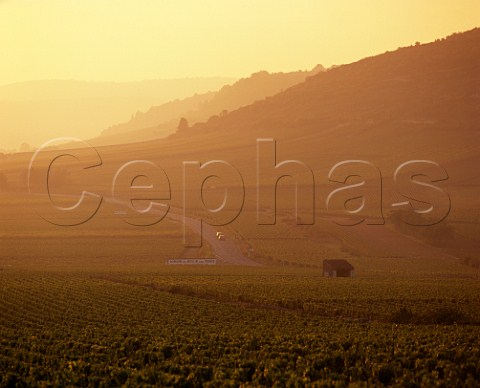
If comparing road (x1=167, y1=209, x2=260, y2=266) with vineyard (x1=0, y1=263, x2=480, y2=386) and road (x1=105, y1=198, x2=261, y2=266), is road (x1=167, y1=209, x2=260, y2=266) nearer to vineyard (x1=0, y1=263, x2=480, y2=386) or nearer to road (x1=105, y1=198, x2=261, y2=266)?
road (x1=105, y1=198, x2=261, y2=266)

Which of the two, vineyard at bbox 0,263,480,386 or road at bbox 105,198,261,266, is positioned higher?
vineyard at bbox 0,263,480,386

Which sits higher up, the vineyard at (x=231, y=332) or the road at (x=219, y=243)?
the vineyard at (x=231, y=332)

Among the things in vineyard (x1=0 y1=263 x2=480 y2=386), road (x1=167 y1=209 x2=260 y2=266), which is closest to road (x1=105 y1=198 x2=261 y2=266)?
road (x1=167 y1=209 x2=260 y2=266)

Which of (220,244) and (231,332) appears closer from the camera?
(231,332)

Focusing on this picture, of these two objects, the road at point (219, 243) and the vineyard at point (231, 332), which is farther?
the road at point (219, 243)

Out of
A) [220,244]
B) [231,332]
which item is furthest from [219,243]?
[231,332]

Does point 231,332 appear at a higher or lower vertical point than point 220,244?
higher

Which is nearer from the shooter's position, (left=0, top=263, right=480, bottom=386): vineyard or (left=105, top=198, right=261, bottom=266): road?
(left=0, top=263, right=480, bottom=386): vineyard

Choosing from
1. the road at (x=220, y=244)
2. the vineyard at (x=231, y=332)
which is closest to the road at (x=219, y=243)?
the road at (x=220, y=244)

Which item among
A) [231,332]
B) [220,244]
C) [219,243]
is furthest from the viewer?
[219,243]

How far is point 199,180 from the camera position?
465ft

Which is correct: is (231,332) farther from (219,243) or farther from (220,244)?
(219,243)

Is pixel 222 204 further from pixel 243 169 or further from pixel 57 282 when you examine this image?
pixel 57 282

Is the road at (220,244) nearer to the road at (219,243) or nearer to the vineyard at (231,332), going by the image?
the road at (219,243)
